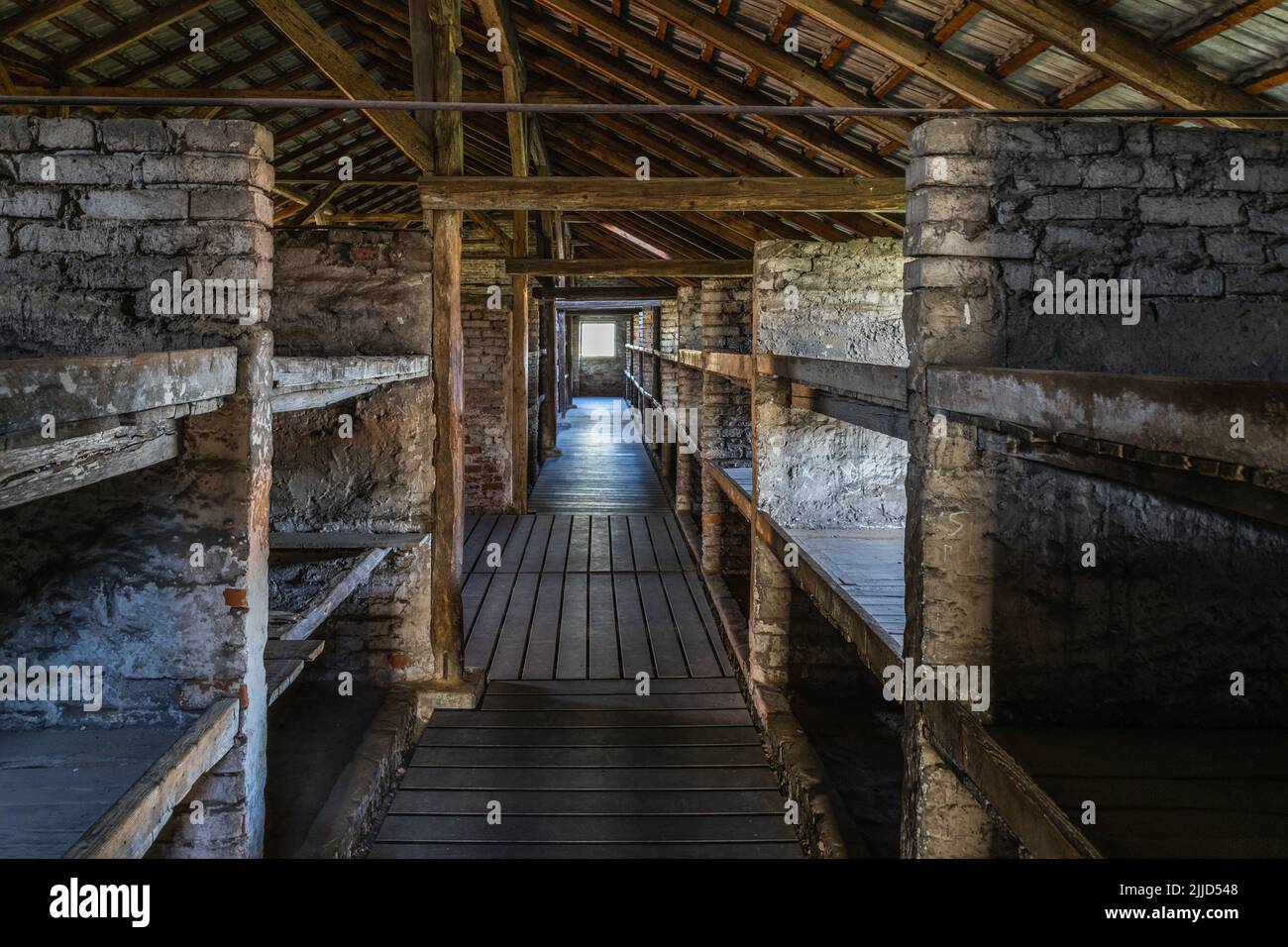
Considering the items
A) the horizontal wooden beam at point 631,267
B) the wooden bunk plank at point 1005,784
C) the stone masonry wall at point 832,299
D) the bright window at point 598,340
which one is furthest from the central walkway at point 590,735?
the bright window at point 598,340

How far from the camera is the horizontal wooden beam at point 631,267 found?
879 centimetres

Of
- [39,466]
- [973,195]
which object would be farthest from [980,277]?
[39,466]

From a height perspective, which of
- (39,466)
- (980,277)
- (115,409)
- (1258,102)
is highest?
(1258,102)

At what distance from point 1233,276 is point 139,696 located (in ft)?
12.2

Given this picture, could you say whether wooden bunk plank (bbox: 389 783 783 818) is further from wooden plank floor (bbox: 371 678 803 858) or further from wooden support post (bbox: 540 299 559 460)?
wooden support post (bbox: 540 299 559 460)

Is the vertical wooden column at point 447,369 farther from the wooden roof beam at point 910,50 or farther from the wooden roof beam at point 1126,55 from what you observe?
A: the wooden roof beam at point 1126,55

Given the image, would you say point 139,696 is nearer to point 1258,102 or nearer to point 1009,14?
point 1009,14

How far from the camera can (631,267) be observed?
904 centimetres

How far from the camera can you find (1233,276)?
2.78 m

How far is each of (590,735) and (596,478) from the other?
338 inches

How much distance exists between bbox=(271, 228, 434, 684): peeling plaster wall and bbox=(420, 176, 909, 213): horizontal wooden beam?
565 millimetres

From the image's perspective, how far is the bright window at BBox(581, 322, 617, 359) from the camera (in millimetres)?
29125

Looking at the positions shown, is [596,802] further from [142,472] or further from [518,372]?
[518,372]

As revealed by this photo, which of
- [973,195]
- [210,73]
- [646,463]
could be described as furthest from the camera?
[646,463]
